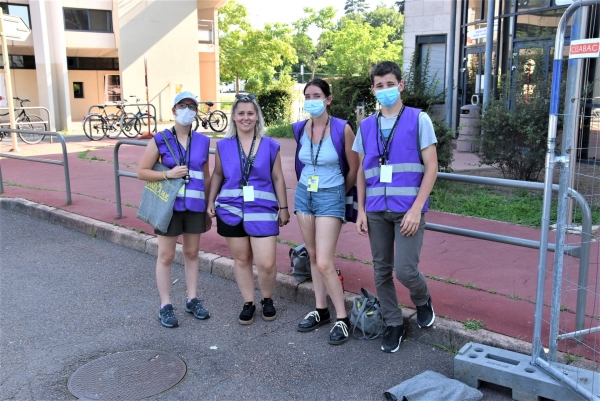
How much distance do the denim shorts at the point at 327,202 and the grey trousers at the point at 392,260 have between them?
0.26m

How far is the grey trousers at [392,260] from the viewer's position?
143 inches

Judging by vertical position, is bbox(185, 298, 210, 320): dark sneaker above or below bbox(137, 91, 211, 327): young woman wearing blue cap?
below

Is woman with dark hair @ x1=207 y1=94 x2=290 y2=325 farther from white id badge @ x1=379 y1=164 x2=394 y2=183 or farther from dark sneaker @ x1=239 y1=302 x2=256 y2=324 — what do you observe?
white id badge @ x1=379 y1=164 x2=394 y2=183

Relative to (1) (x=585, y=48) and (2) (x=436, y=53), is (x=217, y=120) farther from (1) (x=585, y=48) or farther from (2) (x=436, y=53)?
(1) (x=585, y=48)

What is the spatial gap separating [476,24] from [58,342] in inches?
548

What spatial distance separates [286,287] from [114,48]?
23.7m

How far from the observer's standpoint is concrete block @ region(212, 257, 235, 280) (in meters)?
5.49

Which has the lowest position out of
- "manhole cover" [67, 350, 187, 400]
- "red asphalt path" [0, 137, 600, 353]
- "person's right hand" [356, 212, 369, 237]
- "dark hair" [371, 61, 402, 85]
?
"manhole cover" [67, 350, 187, 400]

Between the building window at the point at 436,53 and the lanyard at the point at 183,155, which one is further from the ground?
the building window at the point at 436,53

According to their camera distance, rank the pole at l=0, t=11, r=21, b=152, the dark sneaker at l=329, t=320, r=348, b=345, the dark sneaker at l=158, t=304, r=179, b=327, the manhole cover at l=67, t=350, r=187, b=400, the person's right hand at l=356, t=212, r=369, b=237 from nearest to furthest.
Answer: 1. the manhole cover at l=67, t=350, r=187, b=400
2. the person's right hand at l=356, t=212, r=369, b=237
3. the dark sneaker at l=329, t=320, r=348, b=345
4. the dark sneaker at l=158, t=304, r=179, b=327
5. the pole at l=0, t=11, r=21, b=152

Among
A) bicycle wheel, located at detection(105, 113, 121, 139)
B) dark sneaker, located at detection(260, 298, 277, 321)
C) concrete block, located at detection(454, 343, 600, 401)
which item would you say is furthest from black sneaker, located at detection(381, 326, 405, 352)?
bicycle wheel, located at detection(105, 113, 121, 139)

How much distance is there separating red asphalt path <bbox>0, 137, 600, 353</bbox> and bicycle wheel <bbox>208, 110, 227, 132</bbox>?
32.8 feet

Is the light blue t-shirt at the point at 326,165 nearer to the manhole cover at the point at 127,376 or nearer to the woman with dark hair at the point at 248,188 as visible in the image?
the woman with dark hair at the point at 248,188

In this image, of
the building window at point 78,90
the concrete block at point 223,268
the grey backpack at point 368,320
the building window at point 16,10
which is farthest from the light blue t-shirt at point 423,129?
the building window at point 78,90
